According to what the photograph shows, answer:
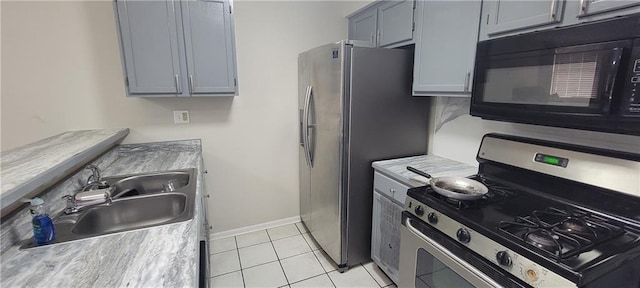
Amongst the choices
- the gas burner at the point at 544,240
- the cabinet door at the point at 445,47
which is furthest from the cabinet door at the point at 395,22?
the gas burner at the point at 544,240

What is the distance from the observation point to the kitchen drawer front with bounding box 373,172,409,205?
69.8 inches

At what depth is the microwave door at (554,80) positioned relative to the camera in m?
1.00

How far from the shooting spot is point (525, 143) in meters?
1.49

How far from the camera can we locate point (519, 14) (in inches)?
51.3

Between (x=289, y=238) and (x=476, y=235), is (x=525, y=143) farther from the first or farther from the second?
(x=289, y=238)

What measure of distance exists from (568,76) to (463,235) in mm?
757

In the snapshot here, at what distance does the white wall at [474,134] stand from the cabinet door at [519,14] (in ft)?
1.88

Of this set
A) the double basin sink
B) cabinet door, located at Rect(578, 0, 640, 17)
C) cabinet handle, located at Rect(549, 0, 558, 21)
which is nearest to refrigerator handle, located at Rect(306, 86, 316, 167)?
the double basin sink

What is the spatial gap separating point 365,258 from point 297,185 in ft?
3.50

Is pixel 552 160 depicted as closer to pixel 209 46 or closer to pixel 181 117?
pixel 209 46

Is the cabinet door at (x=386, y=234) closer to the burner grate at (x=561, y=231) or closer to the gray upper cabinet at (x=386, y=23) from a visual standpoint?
the burner grate at (x=561, y=231)

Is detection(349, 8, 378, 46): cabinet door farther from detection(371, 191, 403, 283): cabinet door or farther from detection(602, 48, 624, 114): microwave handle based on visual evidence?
detection(602, 48, 624, 114): microwave handle

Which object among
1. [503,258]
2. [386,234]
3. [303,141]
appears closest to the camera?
[503,258]

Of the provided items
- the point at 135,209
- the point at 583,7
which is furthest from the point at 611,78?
the point at 135,209
